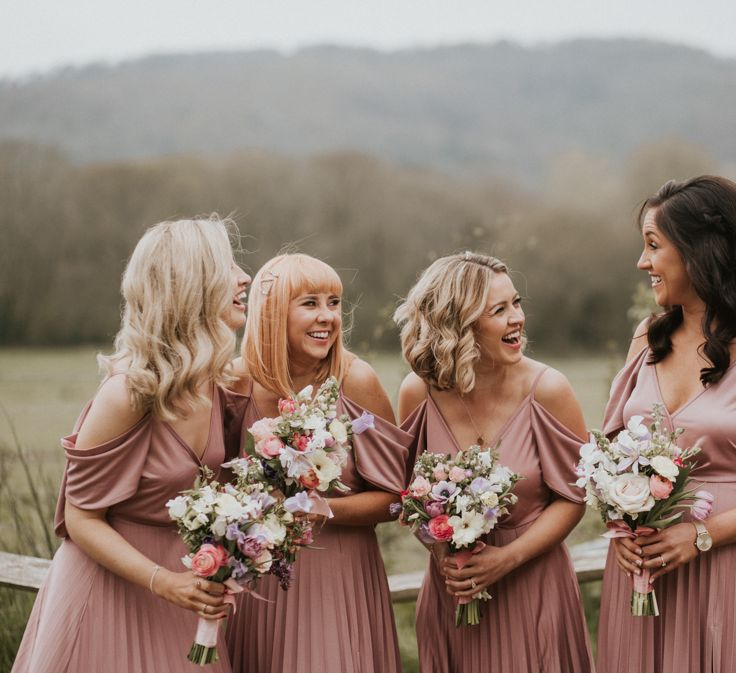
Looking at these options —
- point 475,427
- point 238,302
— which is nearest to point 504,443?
point 475,427

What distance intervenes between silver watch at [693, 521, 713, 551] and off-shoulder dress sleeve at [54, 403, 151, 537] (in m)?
2.16

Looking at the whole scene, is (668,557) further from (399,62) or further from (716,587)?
(399,62)

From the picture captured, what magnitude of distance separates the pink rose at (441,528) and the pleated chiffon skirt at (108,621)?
99 cm

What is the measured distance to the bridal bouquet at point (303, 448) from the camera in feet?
10.9

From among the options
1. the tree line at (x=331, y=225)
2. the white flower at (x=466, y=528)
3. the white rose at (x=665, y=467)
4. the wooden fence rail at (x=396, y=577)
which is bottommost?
the wooden fence rail at (x=396, y=577)

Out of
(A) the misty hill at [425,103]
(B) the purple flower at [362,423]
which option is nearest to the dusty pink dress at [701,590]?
(B) the purple flower at [362,423]

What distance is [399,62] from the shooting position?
15.0 m

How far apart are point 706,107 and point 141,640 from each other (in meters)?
14.3

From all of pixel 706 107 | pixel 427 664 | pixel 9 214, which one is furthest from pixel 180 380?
pixel 706 107

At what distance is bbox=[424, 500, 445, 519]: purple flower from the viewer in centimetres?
357

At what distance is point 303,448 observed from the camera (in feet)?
10.9

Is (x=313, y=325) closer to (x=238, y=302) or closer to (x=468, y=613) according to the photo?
(x=238, y=302)

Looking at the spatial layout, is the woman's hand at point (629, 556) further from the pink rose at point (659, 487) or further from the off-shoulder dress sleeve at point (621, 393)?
the off-shoulder dress sleeve at point (621, 393)

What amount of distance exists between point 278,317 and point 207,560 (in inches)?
47.2
